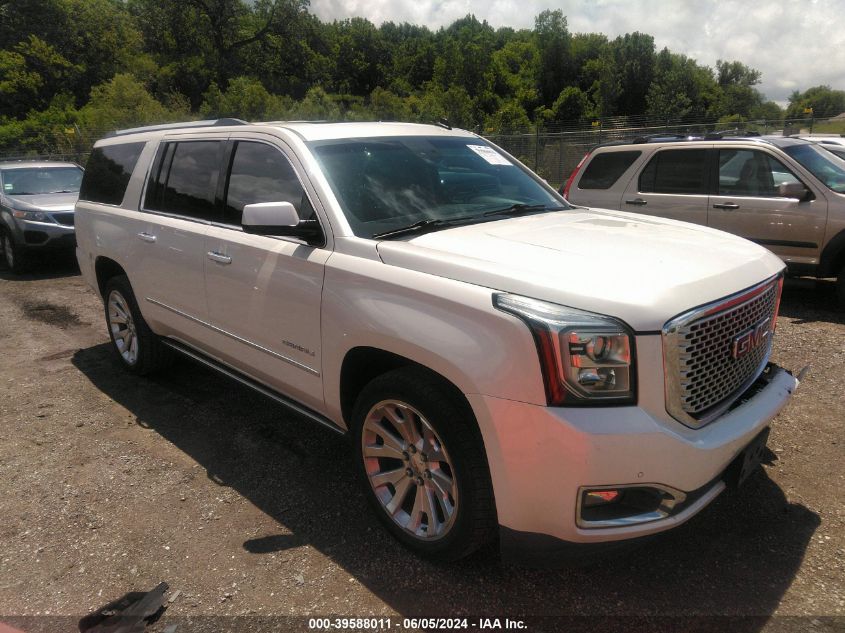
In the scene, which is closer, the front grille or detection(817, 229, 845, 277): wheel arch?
detection(817, 229, 845, 277): wheel arch

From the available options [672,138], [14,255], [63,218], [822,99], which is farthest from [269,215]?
[822,99]

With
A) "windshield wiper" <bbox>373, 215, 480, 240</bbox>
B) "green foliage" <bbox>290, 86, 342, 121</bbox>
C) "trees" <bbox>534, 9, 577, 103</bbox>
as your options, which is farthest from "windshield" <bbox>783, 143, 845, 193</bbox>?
"trees" <bbox>534, 9, 577, 103</bbox>

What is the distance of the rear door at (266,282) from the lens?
3.04 m

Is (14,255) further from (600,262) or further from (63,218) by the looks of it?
(600,262)

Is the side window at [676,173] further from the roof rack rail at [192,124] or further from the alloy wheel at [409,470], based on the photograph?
the alloy wheel at [409,470]

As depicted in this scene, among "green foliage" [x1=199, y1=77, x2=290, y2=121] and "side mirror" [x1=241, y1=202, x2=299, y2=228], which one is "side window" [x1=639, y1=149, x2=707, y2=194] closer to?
"side mirror" [x1=241, y1=202, x2=299, y2=228]

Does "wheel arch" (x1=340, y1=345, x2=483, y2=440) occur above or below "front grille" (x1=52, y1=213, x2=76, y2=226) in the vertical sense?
below

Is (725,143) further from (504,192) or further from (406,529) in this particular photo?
(406,529)

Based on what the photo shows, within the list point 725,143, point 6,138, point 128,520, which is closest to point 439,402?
point 128,520

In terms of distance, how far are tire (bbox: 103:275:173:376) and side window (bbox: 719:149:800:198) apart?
609 cm

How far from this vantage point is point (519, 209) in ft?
11.7

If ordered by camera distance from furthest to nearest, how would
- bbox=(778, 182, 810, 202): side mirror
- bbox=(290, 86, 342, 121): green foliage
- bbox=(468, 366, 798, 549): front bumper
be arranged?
1. bbox=(290, 86, 342, 121): green foliage
2. bbox=(778, 182, 810, 202): side mirror
3. bbox=(468, 366, 798, 549): front bumper

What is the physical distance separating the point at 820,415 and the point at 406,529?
116 inches

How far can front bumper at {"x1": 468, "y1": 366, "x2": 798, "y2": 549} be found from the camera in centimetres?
207
